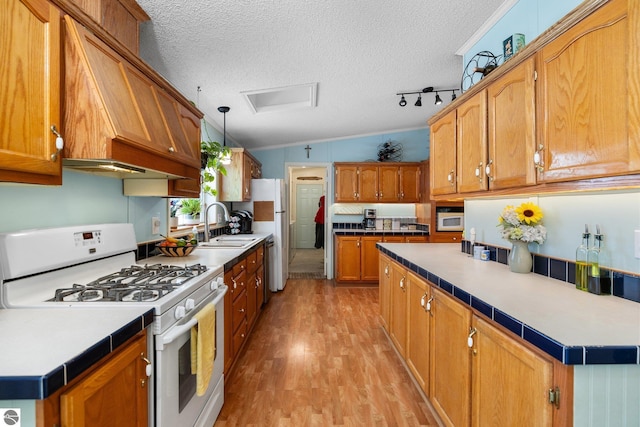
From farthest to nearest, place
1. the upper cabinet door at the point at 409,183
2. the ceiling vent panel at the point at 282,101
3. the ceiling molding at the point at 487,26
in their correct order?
the upper cabinet door at the point at 409,183
the ceiling vent panel at the point at 282,101
the ceiling molding at the point at 487,26

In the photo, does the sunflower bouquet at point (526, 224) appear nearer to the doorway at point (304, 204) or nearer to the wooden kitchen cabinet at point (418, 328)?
the wooden kitchen cabinet at point (418, 328)

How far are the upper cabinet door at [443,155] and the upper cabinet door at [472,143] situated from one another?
8 centimetres

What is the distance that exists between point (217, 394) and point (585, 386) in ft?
5.87

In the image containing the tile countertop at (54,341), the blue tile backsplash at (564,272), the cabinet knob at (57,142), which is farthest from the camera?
the blue tile backsplash at (564,272)

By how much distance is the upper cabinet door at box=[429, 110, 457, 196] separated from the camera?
87.0 inches

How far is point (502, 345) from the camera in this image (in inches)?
45.0

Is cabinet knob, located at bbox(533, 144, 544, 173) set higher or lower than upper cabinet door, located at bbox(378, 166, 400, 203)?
lower

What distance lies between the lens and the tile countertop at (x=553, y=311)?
851 millimetres

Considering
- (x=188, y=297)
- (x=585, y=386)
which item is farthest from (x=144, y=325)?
(x=585, y=386)

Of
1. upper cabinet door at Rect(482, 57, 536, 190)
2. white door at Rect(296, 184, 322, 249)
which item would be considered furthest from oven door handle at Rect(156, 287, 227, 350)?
white door at Rect(296, 184, 322, 249)

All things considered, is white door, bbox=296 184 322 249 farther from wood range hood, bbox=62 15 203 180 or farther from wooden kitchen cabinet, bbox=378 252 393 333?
wood range hood, bbox=62 15 203 180

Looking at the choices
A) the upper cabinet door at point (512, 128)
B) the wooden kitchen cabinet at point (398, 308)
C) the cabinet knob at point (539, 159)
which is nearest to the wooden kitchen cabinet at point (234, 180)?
the wooden kitchen cabinet at point (398, 308)

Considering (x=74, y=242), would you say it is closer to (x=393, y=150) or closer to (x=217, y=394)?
(x=217, y=394)

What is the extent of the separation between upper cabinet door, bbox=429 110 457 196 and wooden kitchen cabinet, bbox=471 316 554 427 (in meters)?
1.19
